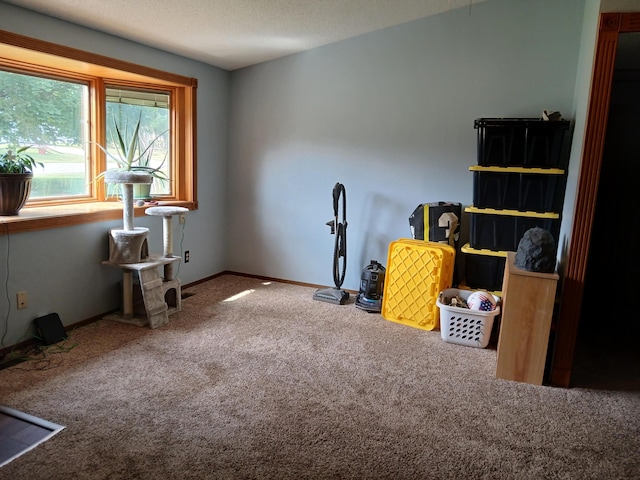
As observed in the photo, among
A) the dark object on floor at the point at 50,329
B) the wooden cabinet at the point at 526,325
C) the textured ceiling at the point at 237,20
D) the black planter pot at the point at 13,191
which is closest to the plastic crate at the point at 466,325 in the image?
the wooden cabinet at the point at 526,325

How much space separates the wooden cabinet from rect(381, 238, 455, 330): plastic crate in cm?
79

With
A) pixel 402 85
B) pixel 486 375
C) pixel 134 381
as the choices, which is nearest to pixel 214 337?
pixel 134 381

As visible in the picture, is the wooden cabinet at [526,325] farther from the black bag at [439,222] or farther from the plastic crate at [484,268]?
the black bag at [439,222]

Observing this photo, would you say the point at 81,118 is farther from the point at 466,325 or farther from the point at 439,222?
the point at 466,325

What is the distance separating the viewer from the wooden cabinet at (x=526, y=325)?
8.48ft

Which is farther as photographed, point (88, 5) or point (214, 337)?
point (214, 337)

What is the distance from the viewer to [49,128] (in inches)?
129

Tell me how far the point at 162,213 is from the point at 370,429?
226cm

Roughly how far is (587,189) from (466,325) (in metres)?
1.17

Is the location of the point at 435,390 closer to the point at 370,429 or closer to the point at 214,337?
the point at 370,429

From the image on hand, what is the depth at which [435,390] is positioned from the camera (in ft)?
8.34

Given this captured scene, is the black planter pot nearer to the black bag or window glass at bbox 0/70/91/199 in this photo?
window glass at bbox 0/70/91/199

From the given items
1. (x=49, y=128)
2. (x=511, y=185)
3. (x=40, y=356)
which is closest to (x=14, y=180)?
(x=49, y=128)

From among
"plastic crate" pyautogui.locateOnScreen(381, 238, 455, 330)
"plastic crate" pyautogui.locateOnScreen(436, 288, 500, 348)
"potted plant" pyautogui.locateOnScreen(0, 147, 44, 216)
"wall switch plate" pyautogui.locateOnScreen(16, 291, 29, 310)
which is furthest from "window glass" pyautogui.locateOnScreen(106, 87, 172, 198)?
"plastic crate" pyautogui.locateOnScreen(436, 288, 500, 348)
